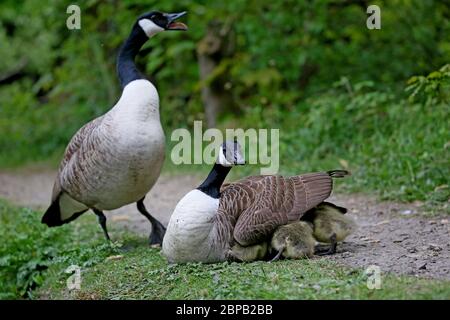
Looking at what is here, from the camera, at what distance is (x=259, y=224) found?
5.64m

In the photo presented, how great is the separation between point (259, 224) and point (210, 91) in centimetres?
851

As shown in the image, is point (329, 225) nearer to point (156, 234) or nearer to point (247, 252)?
point (247, 252)

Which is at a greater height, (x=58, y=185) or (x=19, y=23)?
(x=19, y=23)

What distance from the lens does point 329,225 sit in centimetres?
592

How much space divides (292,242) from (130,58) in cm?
277

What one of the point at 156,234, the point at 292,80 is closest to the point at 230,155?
the point at 156,234

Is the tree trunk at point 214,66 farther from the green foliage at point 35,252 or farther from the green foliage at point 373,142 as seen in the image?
the green foliage at point 35,252

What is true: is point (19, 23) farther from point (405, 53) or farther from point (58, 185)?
point (58, 185)

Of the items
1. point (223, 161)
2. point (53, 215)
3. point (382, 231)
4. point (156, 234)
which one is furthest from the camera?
point (53, 215)

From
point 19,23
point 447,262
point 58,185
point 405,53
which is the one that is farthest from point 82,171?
point 19,23

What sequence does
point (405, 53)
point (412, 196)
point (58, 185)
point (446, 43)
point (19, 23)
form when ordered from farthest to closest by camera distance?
1. point (19, 23)
2. point (405, 53)
3. point (446, 43)
4. point (412, 196)
5. point (58, 185)

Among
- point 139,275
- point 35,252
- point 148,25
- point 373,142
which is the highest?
point 148,25

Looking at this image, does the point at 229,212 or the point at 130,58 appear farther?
the point at 130,58

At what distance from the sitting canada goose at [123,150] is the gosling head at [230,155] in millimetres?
1002
